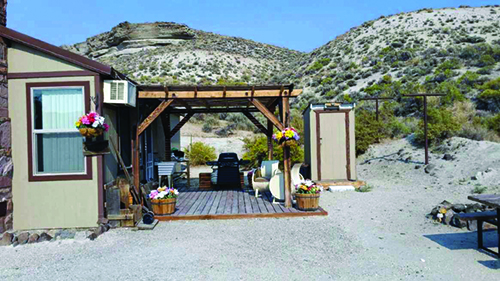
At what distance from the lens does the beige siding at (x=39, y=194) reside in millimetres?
6219

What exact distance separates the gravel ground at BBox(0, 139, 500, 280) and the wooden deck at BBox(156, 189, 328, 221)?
0.22 m

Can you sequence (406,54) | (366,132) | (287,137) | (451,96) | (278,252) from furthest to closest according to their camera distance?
(406,54) → (451,96) → (366,132) → (287,137) → (278,252)

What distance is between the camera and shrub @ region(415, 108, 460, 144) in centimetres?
1405

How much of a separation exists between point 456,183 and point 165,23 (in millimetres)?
50716

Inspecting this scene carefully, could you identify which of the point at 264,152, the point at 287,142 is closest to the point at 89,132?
the point at 287,142

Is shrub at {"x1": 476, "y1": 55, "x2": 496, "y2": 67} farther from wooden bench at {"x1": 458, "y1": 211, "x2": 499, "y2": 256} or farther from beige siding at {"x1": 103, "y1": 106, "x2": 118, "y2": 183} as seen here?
beige siding at {"x1": 103, "y1": 106, "x2": 118, "y2": 183}

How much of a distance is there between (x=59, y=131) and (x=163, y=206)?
2.15m

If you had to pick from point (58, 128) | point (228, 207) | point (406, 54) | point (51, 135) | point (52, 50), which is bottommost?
point (228, 207)

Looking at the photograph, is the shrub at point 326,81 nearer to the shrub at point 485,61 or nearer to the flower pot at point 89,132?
the shrub at point 485,61

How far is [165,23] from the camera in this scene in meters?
54.6

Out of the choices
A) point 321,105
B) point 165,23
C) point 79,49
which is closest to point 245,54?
point 165,23

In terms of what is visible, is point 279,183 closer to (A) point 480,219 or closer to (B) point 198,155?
(A) point 480,219

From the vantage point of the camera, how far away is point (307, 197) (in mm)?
7215

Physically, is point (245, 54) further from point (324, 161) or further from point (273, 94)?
point (273, 94)
